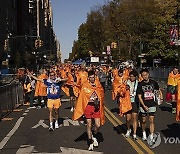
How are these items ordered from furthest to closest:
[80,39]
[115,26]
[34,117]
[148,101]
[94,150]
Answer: [80,39], [115,26], [34,117], [148,101], [94,150]

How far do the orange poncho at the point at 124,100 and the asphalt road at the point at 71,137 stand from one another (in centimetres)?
67

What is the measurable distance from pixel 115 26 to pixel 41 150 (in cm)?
5463

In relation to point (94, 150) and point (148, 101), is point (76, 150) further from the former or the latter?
point (148, 101)

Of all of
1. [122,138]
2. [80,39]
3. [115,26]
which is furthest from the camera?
[80,39]

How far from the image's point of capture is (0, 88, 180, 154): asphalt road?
8.93 metres

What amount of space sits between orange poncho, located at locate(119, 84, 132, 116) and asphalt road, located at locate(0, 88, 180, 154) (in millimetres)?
672

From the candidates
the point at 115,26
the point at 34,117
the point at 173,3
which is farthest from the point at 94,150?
the point at 115,26

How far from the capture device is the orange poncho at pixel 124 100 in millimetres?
10570

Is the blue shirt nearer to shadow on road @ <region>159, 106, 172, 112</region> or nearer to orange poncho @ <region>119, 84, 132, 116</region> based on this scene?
orange poncho @ <region>119, 84, 132, 116</region>

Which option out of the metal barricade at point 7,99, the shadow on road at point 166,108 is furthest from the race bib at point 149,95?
the shadow on road at point 166,108

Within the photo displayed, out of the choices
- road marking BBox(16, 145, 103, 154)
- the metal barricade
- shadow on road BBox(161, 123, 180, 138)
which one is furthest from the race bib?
the metal barricade

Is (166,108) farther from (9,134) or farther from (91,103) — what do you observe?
(91,103)

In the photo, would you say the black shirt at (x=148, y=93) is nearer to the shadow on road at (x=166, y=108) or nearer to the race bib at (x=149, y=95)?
the race bib at (x=149, y=95)

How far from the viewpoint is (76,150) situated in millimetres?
8797
